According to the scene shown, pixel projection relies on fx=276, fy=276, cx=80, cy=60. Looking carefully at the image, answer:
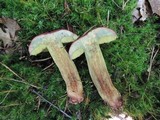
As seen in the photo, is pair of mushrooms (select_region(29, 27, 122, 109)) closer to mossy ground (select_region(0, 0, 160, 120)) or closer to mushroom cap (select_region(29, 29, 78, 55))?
mushroom cap (select_region(29, 29, 78, 55))

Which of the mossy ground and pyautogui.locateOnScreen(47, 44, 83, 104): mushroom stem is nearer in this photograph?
pyautogui.locateOnScreen(47, 44, 83, 104): mushroom stem

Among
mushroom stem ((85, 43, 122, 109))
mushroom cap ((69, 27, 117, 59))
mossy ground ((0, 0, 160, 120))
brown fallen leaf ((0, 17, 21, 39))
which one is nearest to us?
mushroom cap ((69, 27, 117, 59))

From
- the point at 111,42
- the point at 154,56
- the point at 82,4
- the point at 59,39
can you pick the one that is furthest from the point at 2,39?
the point at 154,56

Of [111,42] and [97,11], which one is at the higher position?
[97,11]

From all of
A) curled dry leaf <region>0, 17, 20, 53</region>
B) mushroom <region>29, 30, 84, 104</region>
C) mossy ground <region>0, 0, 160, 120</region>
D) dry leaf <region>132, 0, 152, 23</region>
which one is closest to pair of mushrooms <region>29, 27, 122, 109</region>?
mushroom <region>29, 30, 84, 104</region>

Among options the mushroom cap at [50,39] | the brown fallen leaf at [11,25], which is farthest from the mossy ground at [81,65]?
the mushroom cap at [50,39]

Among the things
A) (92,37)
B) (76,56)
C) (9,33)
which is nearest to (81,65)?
(76,56)

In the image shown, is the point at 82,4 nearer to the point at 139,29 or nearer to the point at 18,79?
the point at 139,29

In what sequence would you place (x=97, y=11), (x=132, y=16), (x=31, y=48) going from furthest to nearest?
(x=132, y=16)
(x=97, y=11)
(x=31, y=48)
